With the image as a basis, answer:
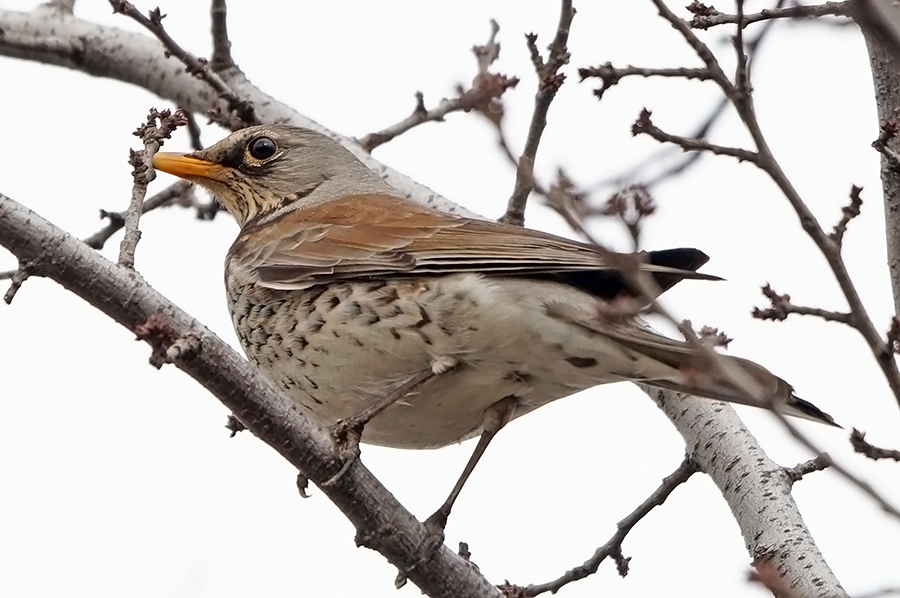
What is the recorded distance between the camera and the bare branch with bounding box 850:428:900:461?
11.4 ft

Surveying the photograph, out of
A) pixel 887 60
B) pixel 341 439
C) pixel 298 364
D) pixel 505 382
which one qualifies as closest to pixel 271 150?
pixel 298 364

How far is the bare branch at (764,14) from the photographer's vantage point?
10.9ft

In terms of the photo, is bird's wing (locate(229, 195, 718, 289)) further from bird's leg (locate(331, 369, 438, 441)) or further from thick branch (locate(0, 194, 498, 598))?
thick branch (locate(0, 194, 498, 598))

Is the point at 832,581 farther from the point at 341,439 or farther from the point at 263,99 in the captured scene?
the point at 263,99

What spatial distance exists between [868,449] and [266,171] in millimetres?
4138

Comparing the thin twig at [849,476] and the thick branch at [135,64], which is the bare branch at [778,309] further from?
the thick branch at [135,64]

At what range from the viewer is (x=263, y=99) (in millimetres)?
7535

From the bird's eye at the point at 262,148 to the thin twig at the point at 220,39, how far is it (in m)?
0.80

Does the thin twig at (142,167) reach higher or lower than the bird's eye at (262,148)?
lower

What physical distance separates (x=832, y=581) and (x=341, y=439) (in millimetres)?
1955

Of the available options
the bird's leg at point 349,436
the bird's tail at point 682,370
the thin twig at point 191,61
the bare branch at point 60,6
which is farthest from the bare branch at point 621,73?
the bare branch at point 60,6

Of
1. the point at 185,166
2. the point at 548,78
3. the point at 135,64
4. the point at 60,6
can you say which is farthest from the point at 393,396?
the point at 60,6

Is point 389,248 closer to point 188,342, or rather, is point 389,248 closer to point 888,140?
point 188,342

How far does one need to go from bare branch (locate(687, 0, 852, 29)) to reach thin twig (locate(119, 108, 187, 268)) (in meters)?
1.85
